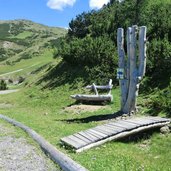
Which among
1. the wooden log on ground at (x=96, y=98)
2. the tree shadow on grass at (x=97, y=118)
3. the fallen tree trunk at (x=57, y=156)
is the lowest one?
the tree shadow on grass at (x=97, y=118)

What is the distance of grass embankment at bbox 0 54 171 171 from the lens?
11.5 meters

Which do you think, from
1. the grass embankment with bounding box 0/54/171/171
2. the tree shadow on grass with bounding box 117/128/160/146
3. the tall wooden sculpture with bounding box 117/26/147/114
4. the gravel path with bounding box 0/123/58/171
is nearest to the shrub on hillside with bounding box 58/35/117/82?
the grass embankment with bounding box 0/54/171/171

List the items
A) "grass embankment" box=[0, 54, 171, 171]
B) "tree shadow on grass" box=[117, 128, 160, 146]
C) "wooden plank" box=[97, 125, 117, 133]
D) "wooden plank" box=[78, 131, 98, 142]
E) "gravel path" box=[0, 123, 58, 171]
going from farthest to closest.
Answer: "tree shadow on grass" box=[117, 128, 160, 146]
"wooden plank" box=[97, 125, 117, 133]
"wooden plank" box=[78, 131, 98, 142]
"gravel path" box=[0, 123, 58, 171]
"grass embankment" box=[0, 54, 171, 171]

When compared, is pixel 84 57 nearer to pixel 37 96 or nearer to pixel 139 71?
pixel 37 96

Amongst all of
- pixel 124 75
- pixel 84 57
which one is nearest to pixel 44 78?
pixel 84 57

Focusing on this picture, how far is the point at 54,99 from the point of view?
102ft

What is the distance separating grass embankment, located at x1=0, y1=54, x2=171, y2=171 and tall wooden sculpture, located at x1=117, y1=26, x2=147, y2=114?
5.17 feet

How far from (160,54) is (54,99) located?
905 centimetres

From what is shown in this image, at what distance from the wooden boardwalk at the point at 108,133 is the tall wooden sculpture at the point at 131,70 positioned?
4.24m

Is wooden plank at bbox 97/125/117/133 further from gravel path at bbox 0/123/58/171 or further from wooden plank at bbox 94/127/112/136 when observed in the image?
gravel path at bbox 0/123/58/171

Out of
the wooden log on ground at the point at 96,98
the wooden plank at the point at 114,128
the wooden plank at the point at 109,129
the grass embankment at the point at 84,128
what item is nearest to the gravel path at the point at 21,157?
the grass embankment at the point at 84,128

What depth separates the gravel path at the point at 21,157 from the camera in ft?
38.4

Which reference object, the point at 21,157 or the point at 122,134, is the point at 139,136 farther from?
the point at 21,157

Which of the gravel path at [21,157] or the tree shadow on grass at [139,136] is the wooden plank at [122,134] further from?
the gravel path at [21,157]
